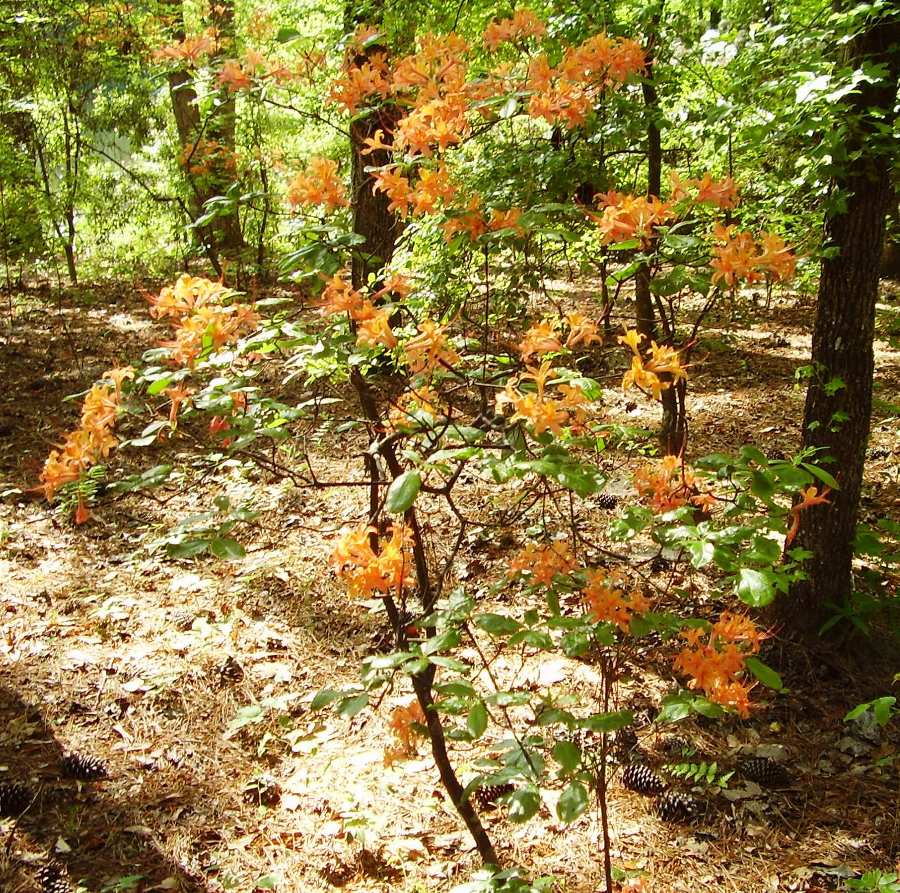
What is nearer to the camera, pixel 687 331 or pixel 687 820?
pixel 687 820

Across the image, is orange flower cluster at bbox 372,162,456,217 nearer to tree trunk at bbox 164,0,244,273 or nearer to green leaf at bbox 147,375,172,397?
green leaf at bbox 147,375,172,397

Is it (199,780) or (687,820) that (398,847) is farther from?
(687,820)

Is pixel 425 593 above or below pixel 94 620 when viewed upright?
above

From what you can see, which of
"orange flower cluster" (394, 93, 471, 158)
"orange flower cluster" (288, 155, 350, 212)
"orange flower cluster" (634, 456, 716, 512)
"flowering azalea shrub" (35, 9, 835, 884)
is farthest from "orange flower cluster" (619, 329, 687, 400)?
"orange flower cluster" (288, 155, 350, 212)

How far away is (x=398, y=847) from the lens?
104 inches

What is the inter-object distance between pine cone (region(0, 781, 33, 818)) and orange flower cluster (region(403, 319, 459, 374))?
6.99ft

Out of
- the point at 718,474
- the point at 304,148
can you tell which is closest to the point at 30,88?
the point at 304,148

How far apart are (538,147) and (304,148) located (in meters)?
7.95

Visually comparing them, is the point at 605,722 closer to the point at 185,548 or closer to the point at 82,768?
the point at 185,548

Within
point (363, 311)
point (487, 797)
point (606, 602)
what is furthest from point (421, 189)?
point (487, 797)

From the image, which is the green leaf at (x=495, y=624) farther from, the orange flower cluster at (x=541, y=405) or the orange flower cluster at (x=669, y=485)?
the orange flower cluster at (x=669, y=485)

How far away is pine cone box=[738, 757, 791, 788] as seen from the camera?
2.91 m

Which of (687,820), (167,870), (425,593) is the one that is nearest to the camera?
(425,593)

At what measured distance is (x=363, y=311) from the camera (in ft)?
5.53
